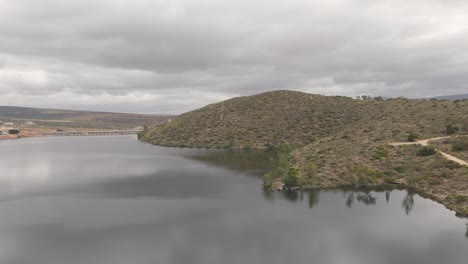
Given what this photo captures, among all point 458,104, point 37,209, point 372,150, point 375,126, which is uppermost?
point 458,104

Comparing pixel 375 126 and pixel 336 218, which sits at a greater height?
pixel 375 126

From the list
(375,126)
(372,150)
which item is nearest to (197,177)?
(372,150)

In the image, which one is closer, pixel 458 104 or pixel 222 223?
pixel 222 223

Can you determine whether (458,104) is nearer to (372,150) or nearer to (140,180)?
(372,150)

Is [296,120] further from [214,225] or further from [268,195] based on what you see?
[214,225]

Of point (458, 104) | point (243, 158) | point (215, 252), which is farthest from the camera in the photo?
point (458, 104)

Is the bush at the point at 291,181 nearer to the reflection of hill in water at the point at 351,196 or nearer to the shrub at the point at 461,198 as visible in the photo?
the reflection of hill in water at the point at 351,196

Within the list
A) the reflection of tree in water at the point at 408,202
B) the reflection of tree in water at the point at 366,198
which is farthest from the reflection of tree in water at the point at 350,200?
the reflection of tree in water at the point at 408,202
